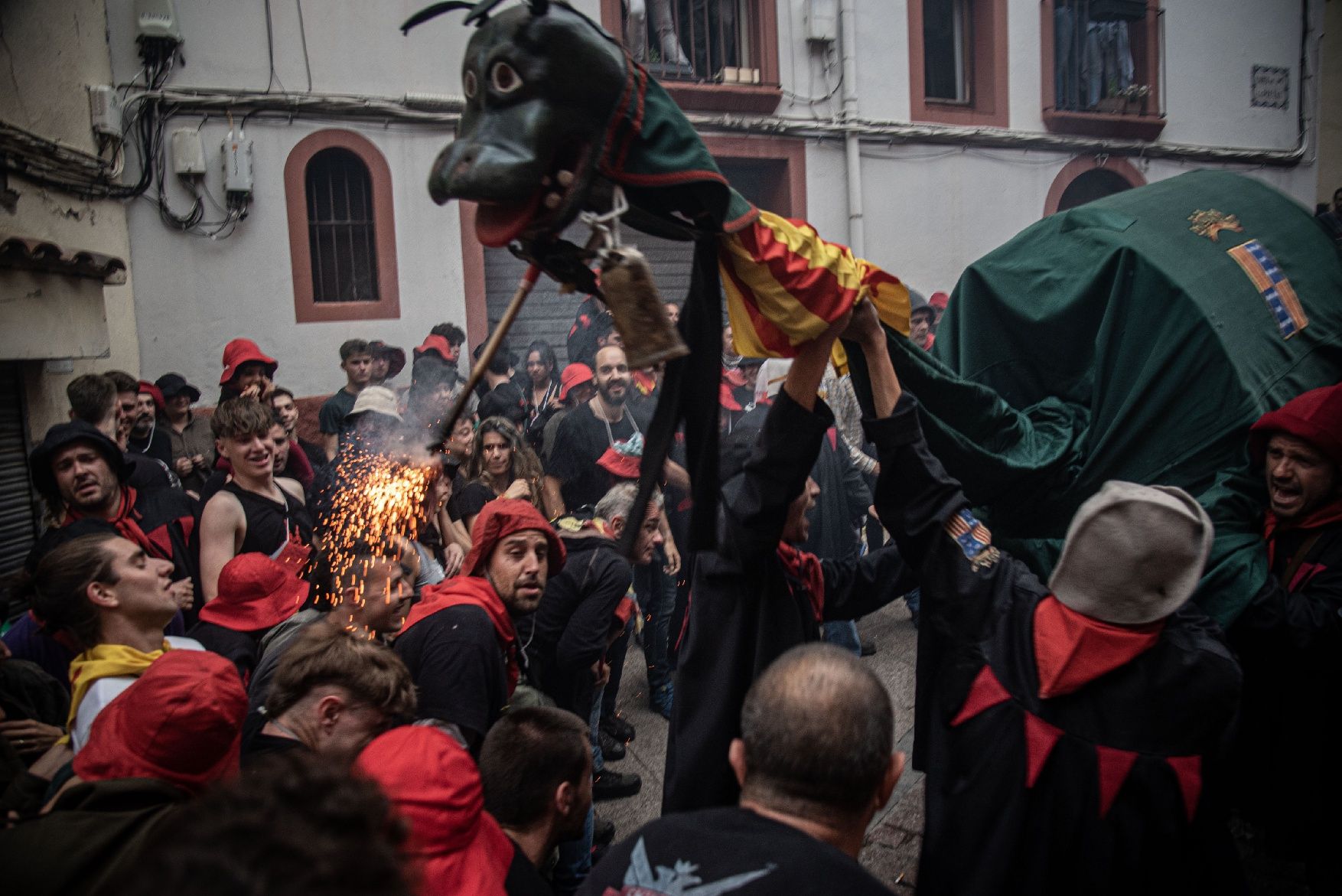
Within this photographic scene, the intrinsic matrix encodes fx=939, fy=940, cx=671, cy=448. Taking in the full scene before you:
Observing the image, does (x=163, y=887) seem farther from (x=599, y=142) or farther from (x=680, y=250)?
(x=680, y=250)

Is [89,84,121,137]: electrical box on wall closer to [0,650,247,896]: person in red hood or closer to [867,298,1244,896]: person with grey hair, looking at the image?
[0,650,247,896]: person in red hood

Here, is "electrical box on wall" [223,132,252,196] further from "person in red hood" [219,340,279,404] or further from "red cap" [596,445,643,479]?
"red cap" [596,445,643,479]

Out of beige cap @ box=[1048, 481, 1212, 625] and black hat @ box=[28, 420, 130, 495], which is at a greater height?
black hat @ box=[28, 420, 130, 495]

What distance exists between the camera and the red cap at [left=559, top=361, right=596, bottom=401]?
788 cm

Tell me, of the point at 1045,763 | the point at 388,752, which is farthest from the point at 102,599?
the point at 1045,763

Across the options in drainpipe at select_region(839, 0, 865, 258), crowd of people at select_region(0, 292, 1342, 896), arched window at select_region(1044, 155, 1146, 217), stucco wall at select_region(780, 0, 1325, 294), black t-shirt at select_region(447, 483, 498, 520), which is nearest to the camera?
crowd of people at select_region(0, 292, 1342, 896)

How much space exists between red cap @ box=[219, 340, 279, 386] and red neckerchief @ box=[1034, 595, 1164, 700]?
577 cm

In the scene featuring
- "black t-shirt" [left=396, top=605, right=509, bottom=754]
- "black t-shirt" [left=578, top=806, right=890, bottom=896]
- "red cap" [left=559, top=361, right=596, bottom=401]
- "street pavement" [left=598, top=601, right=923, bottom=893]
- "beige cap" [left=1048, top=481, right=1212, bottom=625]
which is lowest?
"street pavement" [left=598, top=601, right=923, bottom=893]

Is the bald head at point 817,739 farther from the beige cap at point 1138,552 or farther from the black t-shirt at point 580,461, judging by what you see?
the black t-shirt at point 580,461

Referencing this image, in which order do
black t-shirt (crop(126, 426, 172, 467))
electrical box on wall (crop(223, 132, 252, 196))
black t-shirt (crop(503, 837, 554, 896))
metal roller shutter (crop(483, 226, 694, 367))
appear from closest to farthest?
black t-shirt (crop(503, 837, 554, 896))
black t-shirt (crop(126, 426, 172, 467))
electrical box on wall (crop(223, 132, 252, 196))
metal roller shutter (crop(483, 226, 694, 367))

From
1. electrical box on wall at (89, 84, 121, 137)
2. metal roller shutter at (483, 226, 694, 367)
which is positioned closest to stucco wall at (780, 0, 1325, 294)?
metal roller shutter at (483, 226, 694, 367)

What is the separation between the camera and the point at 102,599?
2891 millimetres

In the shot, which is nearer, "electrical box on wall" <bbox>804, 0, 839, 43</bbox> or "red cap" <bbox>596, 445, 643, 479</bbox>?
"red cap" <bbox>596, 445, 643, 479</bbox>

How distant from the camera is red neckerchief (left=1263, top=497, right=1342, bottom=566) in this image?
2947 mm
